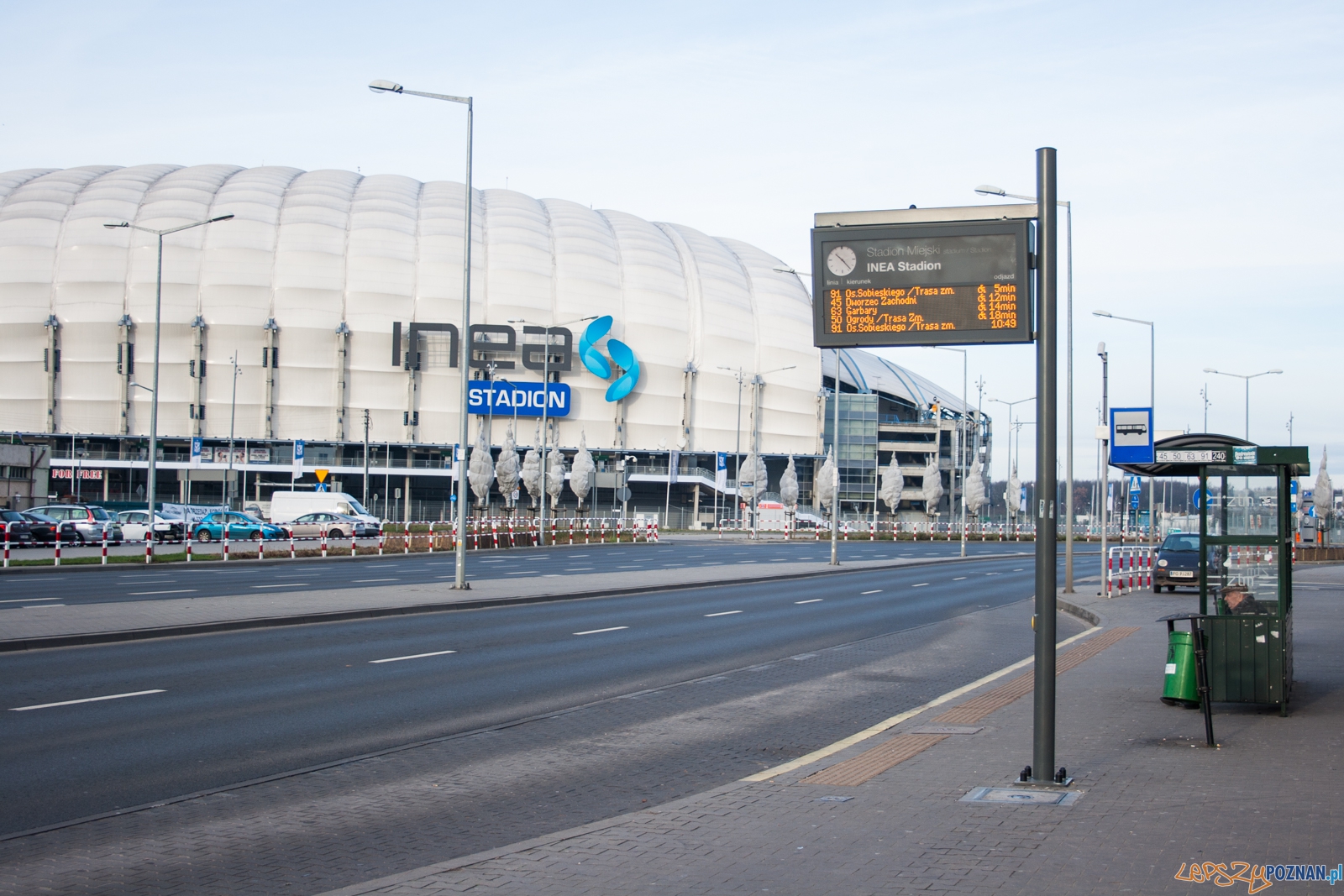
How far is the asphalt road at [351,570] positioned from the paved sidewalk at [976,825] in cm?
1551

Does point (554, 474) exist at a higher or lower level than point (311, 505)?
higher

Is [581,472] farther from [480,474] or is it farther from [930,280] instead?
[930,280]

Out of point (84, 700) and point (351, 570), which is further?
point (351, 570)

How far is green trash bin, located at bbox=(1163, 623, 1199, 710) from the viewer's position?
37.5 ft

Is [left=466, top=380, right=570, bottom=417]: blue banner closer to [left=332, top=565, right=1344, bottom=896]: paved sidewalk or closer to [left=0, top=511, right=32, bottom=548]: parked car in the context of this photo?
[left=0, top=511, right=32, bottom=548]: parked car

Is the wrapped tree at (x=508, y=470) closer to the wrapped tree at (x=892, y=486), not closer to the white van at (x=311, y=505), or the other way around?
the white van at (x=311, y=505)

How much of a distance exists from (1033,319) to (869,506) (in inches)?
4772

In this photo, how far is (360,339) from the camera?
326 ft

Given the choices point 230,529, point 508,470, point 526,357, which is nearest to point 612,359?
point 526,357

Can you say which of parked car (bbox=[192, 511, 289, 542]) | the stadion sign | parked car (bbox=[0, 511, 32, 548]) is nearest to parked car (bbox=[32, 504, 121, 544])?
parked car (bbox=[0, 511, 32, 548])

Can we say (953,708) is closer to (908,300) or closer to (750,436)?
(908,300)

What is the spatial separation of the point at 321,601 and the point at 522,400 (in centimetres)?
8057

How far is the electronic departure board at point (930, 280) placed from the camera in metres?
9.95

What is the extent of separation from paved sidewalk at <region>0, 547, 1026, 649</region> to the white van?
1256 inches
